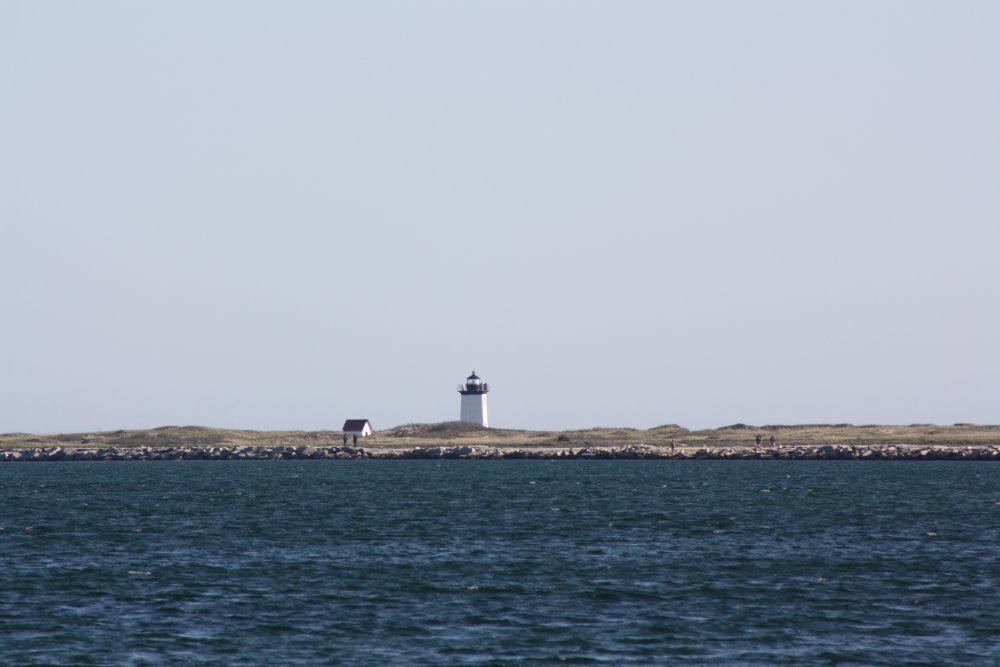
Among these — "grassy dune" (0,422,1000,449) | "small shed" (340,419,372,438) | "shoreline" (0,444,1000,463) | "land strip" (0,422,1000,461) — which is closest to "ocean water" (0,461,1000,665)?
"shoreline" (0,444,1000,463)

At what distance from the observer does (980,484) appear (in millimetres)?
98438

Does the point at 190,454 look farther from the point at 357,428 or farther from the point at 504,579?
the point at 504,579

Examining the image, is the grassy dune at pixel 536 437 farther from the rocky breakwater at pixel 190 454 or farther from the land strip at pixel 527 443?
the rocky breakwater at pixel 190 454

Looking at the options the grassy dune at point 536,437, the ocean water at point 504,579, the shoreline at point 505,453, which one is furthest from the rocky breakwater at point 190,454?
the ocean water at point 504,579

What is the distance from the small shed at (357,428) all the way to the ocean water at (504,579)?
9167cm

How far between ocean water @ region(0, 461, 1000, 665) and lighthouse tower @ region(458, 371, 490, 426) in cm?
9358

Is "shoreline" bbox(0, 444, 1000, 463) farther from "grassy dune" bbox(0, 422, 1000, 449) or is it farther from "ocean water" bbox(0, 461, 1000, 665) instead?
"ocean water" bbox(0, 461, 1000, 665)

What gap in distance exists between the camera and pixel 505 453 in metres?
154

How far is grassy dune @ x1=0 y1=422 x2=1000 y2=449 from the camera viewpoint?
529 feet

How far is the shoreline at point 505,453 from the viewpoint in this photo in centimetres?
13962

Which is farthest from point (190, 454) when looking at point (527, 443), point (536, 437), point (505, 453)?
point (536, 437)

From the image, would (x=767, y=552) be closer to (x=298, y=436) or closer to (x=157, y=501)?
(x=157, y=501)

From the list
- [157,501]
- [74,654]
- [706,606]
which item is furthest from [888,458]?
[74,654]

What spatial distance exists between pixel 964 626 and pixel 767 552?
17138 millimetres
